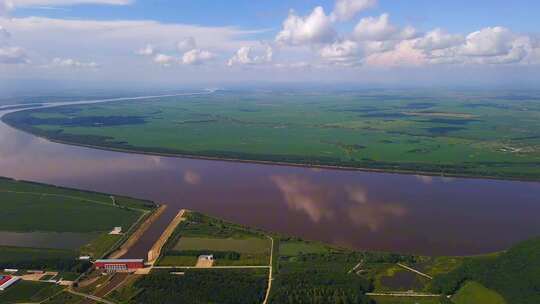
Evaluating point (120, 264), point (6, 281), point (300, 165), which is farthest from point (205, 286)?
point (300, 165)

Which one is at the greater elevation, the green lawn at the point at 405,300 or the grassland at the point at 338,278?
the grassland at the point at 338,278

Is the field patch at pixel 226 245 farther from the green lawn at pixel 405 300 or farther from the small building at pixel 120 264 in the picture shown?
the green lawn at pixel 405 300

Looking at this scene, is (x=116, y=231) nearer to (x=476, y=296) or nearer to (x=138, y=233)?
(x=138, y=233)

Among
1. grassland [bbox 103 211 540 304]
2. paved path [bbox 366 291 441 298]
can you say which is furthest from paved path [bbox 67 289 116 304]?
paved path [bbox 366 291 441 298]

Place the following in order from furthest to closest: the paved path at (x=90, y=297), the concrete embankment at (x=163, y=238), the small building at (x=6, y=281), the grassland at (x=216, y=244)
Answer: the concrete embankment at (x=163, y=238) → the grassland at (x=216, y=244) → the small building at (x=6, y=281) → the paved path at (x=90, y=297)

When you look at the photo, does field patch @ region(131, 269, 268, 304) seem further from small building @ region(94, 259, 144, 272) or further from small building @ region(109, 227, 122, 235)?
small building @ region(109, 227, 122, 235)

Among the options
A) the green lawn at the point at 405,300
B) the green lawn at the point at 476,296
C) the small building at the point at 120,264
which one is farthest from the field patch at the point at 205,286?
the green lawn at the point at 476,296

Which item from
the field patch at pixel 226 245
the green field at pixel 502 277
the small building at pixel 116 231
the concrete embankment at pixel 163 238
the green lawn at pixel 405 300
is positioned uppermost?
the small building at pixel 116 231
